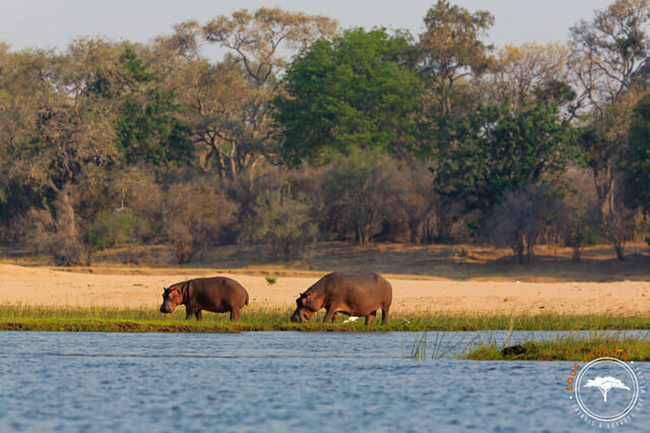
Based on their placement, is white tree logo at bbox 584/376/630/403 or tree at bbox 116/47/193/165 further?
tree at bbox 116/47/193/165

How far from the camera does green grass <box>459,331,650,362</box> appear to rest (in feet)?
48.8

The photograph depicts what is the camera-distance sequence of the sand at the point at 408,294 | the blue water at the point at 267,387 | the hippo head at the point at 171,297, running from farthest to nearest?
the sand at the point at 408,294 → the hippo head at the point at 171,297 → the blue water at the point at 267,387

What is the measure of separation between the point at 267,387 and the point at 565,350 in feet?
16.3

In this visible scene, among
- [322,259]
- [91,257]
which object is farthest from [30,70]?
[322,259]

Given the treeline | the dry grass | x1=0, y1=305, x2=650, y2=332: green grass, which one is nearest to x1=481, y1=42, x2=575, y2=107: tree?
the treeline

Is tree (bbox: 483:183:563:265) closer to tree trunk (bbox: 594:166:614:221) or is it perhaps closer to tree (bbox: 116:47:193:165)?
tree trunk (bbox: 594:166:614:221)

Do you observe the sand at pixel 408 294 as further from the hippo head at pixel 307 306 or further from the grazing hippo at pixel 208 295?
the hippo head at pixel 307 306

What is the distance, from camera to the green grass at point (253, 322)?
18.7 meters

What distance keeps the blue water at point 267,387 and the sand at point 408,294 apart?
6436 millimetres

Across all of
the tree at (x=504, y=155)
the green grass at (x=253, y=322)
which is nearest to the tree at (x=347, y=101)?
the tree at (x=504, y=155)

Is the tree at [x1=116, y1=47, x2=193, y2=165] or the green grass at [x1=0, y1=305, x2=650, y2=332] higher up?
the tree at [x1=116, y1=47, x2=193, y2=165]

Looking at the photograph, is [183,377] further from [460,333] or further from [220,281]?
[460,333]

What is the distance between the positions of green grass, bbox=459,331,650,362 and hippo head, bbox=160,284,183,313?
6386 mm

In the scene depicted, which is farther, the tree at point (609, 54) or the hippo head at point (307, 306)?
the tree at point (609, 54)
